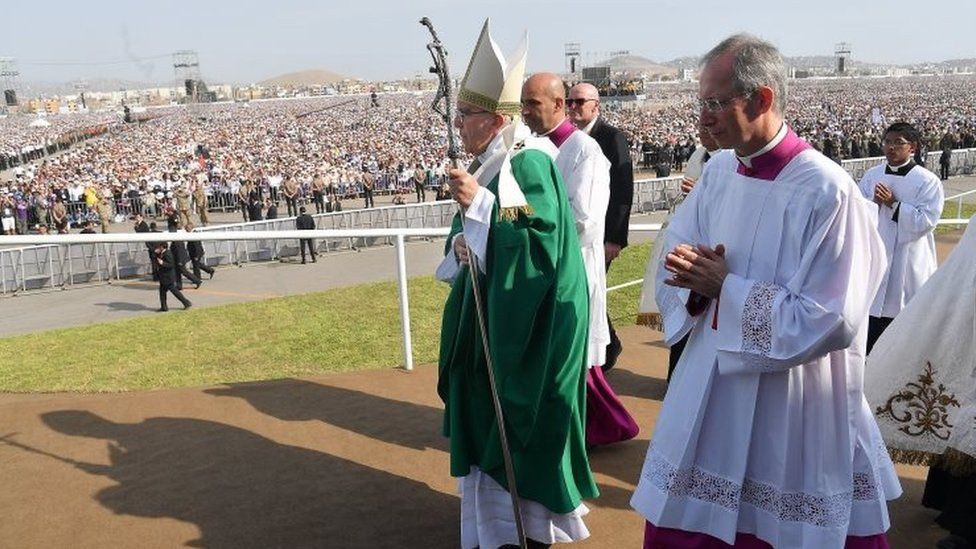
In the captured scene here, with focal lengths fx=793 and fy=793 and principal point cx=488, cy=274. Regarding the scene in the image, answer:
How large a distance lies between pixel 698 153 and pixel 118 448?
13.7 ft

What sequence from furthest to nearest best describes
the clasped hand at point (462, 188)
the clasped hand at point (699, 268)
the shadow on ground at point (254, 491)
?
the shadow on ground at point (254, 491) → the clasped hand at point (462, 188) → the clasped hand at point (699, 268)

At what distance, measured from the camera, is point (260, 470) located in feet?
14.6

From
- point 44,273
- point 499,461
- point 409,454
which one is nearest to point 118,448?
point 409,454

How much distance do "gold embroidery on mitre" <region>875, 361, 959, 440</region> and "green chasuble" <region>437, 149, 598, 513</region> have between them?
55.4 inches

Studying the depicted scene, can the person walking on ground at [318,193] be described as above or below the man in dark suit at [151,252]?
above

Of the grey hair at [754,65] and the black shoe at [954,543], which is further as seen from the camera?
the black shoe at [954,543]

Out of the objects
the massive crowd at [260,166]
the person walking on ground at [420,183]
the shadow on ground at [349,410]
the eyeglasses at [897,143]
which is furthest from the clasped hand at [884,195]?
the person walking on ground at [420,183]

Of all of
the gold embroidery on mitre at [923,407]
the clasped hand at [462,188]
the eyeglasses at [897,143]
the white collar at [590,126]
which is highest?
the white collar at [590,126]

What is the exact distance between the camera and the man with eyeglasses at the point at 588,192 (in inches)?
174

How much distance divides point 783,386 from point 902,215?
4229 millimetres

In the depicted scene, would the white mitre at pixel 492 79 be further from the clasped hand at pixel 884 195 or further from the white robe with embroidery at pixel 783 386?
the clasped hand at pixel 884 195

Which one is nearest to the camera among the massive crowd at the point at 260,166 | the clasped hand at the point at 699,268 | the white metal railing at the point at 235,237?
the clasped hand at the point at 699,268

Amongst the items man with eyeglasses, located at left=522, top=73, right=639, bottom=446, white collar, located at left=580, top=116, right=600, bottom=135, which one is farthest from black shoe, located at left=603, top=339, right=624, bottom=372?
white collar, located at left=580, top=116, right=600, bottom=135

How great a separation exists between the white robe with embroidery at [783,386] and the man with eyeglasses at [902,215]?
3.92 m
